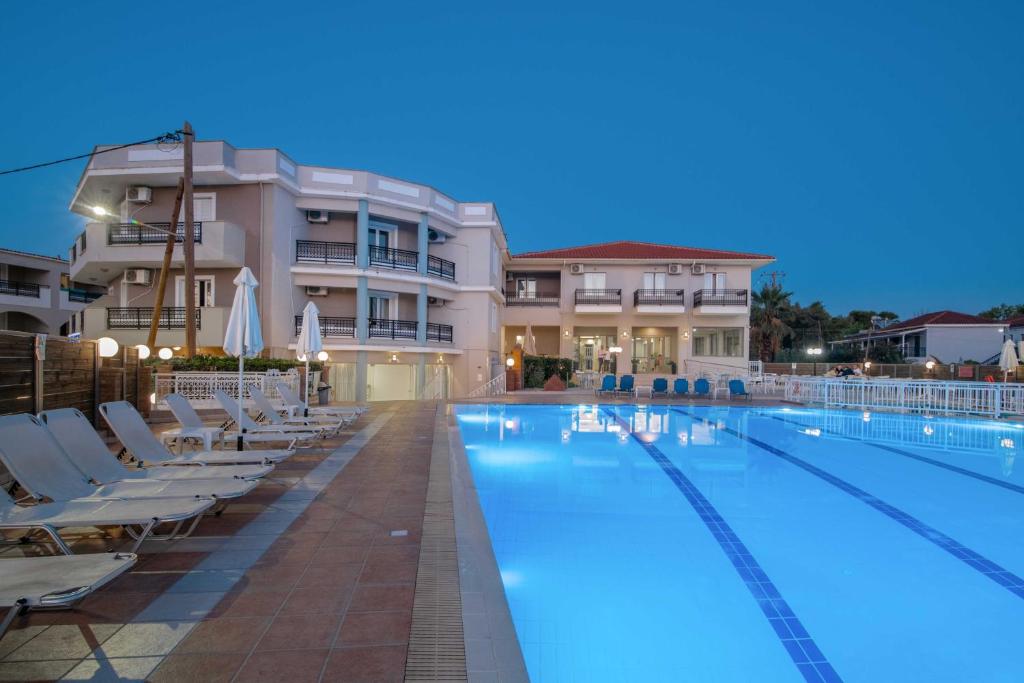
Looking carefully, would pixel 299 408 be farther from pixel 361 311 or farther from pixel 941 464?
pixel 941 464

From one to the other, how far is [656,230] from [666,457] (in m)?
83.1

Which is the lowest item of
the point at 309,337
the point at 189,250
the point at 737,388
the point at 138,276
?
the point at 737,388

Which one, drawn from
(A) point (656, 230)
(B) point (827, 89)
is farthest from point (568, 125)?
(B) point (827, 89)

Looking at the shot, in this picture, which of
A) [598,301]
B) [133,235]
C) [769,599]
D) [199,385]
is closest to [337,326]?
[133,235]

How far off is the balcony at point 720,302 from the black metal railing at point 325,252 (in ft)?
56.9

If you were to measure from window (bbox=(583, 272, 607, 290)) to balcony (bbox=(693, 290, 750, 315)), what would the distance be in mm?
4875

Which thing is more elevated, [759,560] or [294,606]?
[294,606]

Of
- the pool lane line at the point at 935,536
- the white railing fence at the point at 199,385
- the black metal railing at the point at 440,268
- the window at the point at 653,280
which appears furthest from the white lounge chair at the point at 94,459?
the window at the point at 653,280

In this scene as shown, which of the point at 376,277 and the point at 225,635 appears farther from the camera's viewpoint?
the point at 376,277

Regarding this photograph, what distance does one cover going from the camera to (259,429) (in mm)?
8219

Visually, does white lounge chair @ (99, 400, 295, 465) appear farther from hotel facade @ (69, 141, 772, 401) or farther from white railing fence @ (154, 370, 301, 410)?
hotel facade @ (69, 141, 772, 401)

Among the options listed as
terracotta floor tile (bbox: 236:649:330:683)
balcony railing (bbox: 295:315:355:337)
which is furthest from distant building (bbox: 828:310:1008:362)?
terracotta floor tile (bbox: 236:649:330:683)

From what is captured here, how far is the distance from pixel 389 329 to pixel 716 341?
58.1ft

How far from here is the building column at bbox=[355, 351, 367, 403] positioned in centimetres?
A: 2136
